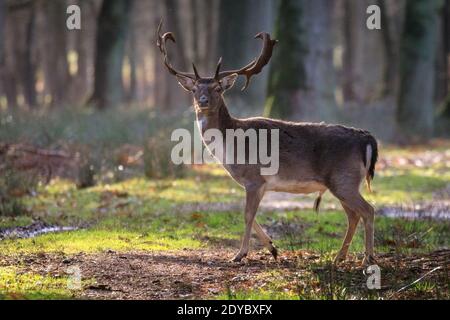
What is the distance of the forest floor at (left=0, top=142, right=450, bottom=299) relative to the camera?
852 cm

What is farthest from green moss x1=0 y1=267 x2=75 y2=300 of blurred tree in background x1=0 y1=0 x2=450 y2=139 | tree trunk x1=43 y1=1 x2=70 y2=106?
tree trunk x1=43 y1=1 x2=70 y2=106

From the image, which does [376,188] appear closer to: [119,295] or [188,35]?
[119,295]

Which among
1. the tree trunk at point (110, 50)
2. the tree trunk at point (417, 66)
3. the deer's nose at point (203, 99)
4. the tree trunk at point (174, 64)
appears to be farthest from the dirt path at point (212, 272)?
the tree trunk at point (174, 64)

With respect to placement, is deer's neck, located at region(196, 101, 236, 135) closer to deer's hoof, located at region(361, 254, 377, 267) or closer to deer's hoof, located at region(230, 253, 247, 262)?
deer's hoof, located at region(230, 253, 247, 262)

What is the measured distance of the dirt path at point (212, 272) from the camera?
→ 332 inches

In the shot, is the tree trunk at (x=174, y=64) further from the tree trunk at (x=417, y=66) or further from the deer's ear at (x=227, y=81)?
the deer's ear at (x=227, y=81)

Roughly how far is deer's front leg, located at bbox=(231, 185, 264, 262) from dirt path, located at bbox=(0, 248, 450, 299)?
0.13 metres

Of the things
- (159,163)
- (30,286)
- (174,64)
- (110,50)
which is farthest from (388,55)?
(30,286)

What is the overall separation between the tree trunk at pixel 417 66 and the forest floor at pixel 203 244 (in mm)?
8683

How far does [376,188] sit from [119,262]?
333 inches

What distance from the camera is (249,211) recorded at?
34.1 ft

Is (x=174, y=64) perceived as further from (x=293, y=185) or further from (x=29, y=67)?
(x=293, y=185)

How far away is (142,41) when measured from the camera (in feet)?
208

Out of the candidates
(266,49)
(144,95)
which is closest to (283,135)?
(266,49)
